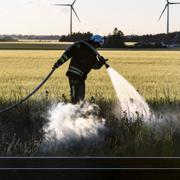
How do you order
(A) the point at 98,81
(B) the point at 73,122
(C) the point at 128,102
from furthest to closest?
(A) the point at 98,81 → (C) the point at 128,102 → (B) the point at 73,122

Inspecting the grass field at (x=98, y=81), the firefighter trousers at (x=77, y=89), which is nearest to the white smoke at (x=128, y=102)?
the firefighter trousers at (x=77, y=89)

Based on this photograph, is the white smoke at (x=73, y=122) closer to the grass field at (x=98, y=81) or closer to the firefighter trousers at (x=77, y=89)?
the firefighter trousers at (x=77, y=89)

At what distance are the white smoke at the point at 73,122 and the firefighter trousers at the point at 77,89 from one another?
153 mm

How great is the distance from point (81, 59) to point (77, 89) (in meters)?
0.74

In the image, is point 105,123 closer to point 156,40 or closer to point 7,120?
point 7,120

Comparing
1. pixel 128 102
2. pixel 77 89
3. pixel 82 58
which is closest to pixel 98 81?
pixel 128 102

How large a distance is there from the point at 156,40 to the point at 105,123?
4797 centimetres

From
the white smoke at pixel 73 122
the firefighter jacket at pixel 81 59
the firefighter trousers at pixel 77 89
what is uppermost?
the firefighter jacket at pixel 81 59

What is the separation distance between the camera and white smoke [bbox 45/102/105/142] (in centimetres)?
945

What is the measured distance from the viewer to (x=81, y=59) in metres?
10.1

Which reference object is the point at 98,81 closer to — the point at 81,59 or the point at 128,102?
the point at 128,102

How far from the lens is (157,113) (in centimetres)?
1102

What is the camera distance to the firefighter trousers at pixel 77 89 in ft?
34.3
